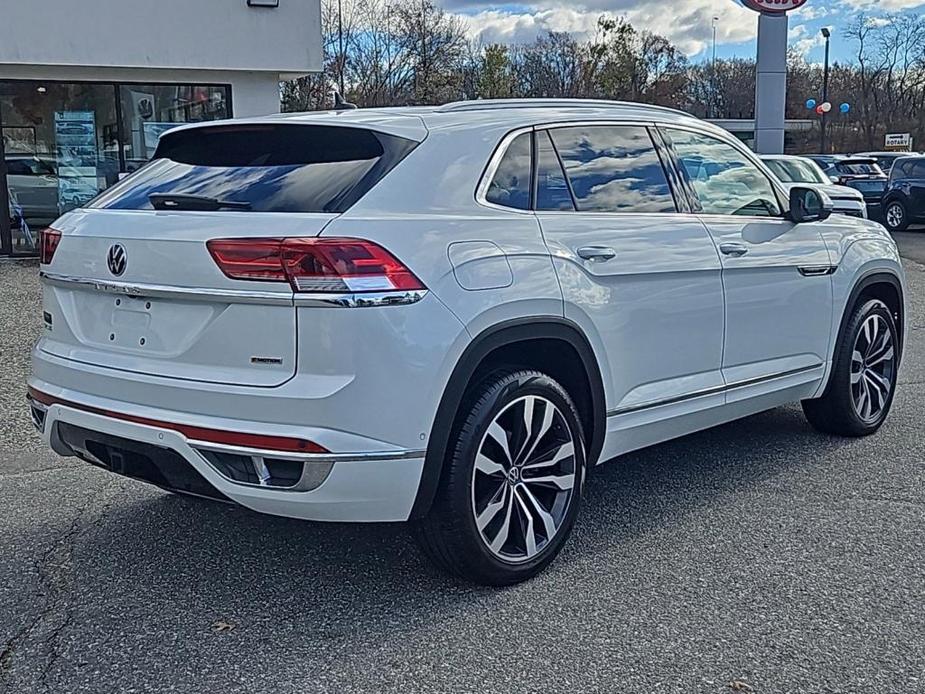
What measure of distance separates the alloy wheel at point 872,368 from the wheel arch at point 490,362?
2.23 meters

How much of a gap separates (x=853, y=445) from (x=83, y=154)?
12.5 metres

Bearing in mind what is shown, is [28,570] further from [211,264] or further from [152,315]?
[211,264]

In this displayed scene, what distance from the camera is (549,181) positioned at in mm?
3988

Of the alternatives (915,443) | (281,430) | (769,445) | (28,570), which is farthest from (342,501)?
(915,443)

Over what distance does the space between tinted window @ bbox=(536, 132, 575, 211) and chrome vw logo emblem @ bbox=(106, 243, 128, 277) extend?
1.53 metres

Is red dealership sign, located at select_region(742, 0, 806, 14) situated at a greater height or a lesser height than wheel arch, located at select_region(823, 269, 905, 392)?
greater

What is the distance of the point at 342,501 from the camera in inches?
128

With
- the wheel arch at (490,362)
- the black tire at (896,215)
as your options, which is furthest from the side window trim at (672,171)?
the black tire at (896,215)

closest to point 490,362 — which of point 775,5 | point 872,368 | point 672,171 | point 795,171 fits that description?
point 672,171

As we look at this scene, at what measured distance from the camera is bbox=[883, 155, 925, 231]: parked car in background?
21.7 meters

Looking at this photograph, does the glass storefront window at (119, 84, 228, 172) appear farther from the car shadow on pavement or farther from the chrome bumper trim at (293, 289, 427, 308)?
the chrome bumper trim at (293, 289, 427, 308)

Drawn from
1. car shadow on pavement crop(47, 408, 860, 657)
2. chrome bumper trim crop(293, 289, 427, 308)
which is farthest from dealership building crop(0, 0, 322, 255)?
chrome bumper trim crop(293, 289, 427, 308)

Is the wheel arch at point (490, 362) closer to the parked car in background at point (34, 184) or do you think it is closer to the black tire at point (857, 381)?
the black tire at point (857, 381)

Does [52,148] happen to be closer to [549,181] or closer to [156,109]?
[156,109]
